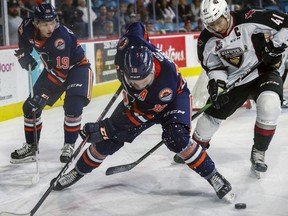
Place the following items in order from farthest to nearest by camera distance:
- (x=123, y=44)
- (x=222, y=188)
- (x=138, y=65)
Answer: (x=123, y=44) → (x=222, y=188) → (x=138, y=65)

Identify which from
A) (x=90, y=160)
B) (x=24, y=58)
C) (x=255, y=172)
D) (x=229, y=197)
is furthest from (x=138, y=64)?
(x=24, y=58)

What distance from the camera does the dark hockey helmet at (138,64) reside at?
2621 millimetres

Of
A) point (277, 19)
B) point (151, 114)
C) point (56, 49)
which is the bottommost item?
point (151, 114)

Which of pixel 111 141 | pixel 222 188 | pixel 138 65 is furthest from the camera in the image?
pixel 111 141

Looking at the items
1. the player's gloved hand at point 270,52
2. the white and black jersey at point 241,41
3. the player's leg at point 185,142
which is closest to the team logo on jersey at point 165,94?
the player's leg at point 185,142

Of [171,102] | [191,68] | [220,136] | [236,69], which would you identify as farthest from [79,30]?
[171,102]

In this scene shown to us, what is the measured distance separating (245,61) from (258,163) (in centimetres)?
59

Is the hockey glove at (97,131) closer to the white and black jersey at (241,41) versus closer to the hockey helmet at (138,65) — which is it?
the hockey helmet at (138,65)

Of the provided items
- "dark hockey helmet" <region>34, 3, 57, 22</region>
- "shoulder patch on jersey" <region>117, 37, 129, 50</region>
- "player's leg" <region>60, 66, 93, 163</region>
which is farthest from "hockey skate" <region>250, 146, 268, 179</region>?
"dark hockey helmet" <region>34, 3, 57, 22</region>

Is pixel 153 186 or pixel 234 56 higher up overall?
pixel 234 56

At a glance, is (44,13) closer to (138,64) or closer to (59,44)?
(59,44)

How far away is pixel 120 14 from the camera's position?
8.12m

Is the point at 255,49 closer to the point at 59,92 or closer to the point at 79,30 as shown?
the point at 59,92

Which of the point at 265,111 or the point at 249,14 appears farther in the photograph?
the point at 249,14
